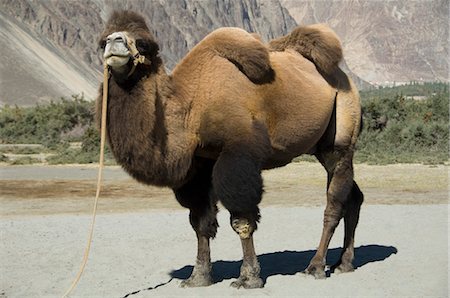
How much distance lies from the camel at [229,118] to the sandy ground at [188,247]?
0.47m

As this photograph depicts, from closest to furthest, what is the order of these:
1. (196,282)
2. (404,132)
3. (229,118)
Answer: (229,118)
(196,282)
(404,132)

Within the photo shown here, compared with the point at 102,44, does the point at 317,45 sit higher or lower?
higher

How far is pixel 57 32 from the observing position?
9769 centimetres

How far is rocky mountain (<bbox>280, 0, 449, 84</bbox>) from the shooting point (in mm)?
183500

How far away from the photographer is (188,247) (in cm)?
946

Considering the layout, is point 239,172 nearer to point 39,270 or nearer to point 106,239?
point 39,270

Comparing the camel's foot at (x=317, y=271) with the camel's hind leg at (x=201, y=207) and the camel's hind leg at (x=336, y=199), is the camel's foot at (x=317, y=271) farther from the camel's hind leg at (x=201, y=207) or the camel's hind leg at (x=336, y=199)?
the camel's hind leg at (x=201, y=207)

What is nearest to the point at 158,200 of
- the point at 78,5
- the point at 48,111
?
the point at 48,111

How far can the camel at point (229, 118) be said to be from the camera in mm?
6113

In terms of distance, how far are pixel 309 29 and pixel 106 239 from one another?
4.37 metres

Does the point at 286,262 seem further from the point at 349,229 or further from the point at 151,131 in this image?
the point at 151,131

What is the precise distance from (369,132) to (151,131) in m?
31.5

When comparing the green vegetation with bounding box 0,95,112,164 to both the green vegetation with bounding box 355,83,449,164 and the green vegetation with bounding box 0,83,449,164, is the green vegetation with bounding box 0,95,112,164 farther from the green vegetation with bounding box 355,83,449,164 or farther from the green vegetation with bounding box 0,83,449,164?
the green vegetation with bounding box 355,83,449,164

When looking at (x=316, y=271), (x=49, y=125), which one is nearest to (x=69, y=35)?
(x=49, y=125)
